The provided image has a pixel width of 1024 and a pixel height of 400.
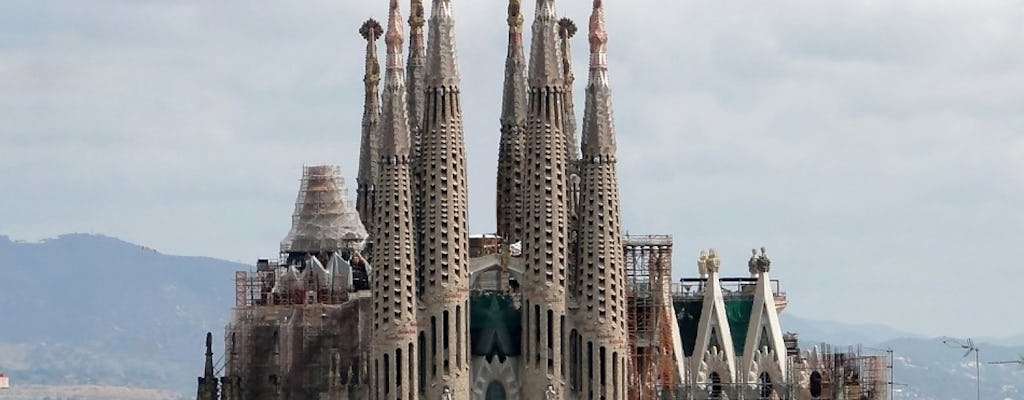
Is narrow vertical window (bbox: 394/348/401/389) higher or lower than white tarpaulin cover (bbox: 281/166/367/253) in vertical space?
lower

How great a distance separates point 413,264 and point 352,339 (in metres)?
12.9

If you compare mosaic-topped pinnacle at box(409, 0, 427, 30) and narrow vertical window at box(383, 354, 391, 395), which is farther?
mosaic-topped pinnacle at box(409, 0, 427, 30)

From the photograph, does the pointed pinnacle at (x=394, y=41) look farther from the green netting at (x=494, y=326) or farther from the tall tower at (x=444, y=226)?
the green netting at (x=494, y=326)

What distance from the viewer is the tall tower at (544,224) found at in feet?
378

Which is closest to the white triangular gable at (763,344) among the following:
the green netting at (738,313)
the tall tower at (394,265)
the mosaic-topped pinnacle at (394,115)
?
the green netting at (738,313)

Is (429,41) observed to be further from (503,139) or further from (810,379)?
(810,379)

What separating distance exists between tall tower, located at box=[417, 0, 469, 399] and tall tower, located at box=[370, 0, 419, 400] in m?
0.86

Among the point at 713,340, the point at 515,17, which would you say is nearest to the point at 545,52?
the point at 515,17

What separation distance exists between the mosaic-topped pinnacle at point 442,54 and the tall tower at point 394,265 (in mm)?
1536

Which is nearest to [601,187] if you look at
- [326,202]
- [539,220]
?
[539,220]

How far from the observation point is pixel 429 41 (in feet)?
382

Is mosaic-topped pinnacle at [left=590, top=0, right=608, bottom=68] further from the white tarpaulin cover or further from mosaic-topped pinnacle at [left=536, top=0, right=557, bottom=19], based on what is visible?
the white tarpaulin cover

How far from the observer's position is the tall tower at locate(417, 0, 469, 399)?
114m

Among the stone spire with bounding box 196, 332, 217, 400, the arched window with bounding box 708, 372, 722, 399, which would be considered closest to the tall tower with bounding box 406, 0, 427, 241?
the stone spire with bounding box 196, 332, 217, 400
